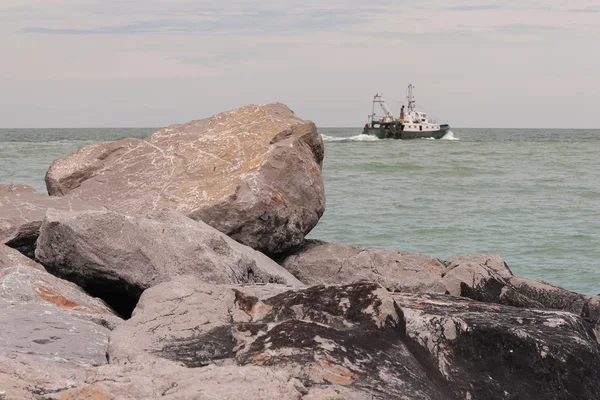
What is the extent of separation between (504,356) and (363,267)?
3.70 metres

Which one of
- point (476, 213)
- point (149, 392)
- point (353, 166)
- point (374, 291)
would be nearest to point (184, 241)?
point (374, 291)

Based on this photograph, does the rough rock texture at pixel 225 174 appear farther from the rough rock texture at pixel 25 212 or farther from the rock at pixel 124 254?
the rock at pixel 124 254

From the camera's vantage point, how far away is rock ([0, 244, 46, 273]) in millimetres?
5938

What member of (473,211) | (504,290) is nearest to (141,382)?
(504,290)

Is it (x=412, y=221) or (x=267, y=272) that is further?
(x=412, y=221)

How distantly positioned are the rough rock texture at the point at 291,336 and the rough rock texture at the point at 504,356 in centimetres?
26

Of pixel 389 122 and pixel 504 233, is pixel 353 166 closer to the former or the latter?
pixel 504 233

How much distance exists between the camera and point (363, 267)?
791 cm

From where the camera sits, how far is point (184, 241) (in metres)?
5.72

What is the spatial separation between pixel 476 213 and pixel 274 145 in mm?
10637

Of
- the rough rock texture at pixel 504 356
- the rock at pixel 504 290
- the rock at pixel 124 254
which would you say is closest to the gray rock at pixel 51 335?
the rock at pixel 124 254

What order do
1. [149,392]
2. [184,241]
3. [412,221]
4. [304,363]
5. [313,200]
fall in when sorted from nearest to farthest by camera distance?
1. [149,392]
2. [304,363]
3. [184,241]
4. [313,200]
5. [412,221]

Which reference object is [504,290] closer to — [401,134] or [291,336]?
[291,336]

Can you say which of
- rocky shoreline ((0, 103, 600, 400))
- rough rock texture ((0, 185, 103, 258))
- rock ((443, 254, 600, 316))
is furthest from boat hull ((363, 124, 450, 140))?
rough rock texture ((0, 185, 103, 258))
